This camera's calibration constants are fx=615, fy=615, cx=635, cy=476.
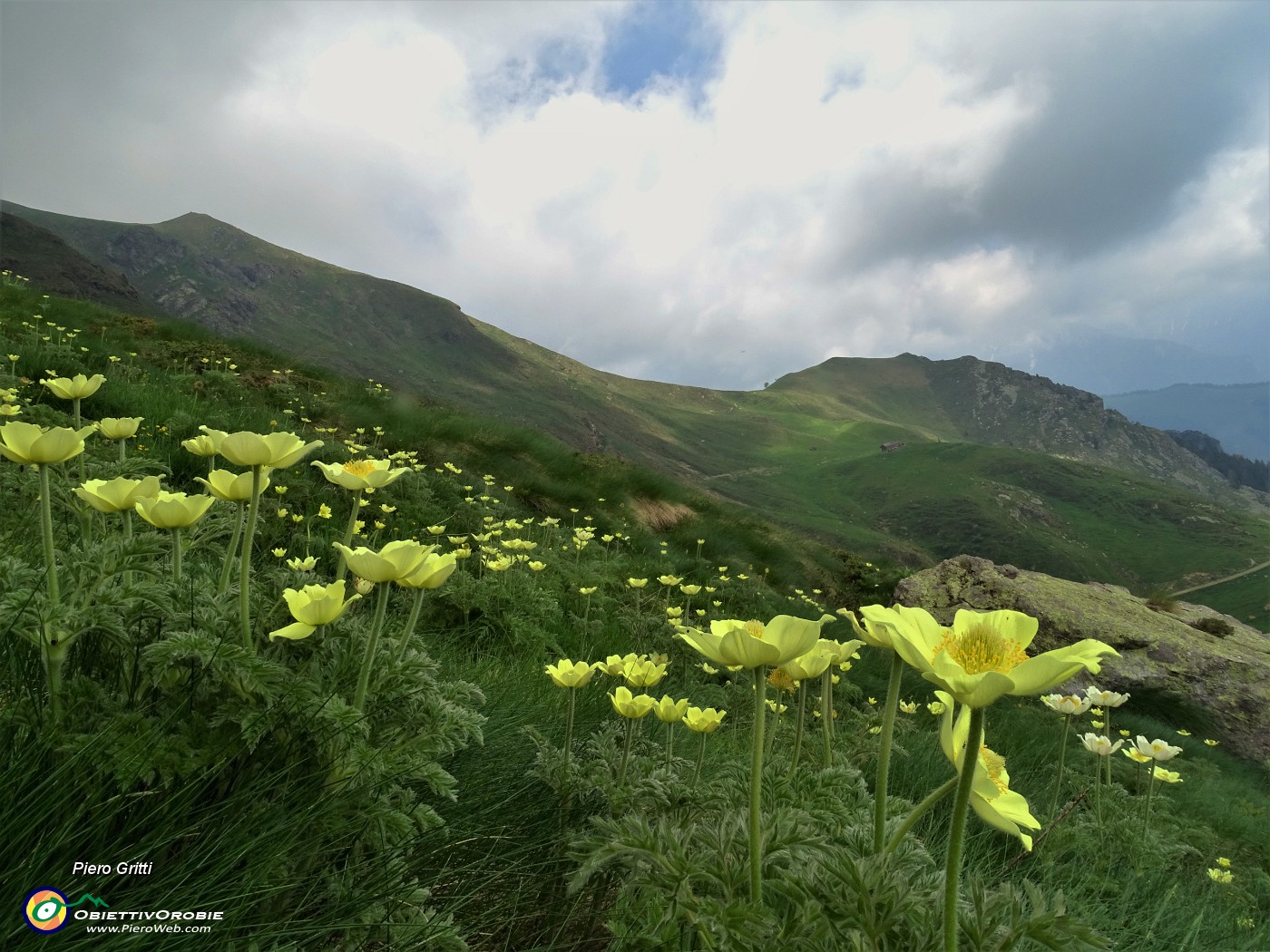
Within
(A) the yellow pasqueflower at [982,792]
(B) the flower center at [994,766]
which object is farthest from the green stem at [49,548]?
(B) the flower center at [994,766]

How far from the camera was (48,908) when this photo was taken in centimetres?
112

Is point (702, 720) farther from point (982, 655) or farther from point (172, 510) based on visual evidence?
point (172, 510)

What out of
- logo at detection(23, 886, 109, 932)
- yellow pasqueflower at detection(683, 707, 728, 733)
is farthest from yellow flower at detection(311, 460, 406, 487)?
yellow pasqueflower at detection(683, 707, 728, 733)

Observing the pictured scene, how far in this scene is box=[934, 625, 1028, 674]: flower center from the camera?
116cm

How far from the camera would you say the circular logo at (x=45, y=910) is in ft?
3.57

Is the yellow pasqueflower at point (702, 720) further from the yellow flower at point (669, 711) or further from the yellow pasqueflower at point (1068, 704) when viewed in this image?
the yellow pasqueflower at point (1068, 704)

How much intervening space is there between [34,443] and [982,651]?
93.2 inches

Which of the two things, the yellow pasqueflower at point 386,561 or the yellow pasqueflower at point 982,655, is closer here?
the yellow pasqueflower at point 982,655

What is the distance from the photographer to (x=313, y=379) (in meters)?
13.2

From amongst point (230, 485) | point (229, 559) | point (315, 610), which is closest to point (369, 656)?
point (315, 610)

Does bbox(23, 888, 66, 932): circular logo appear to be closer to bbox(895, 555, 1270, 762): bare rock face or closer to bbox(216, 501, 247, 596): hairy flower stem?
bbox(216, 501, 247, 596): hairy flower stem

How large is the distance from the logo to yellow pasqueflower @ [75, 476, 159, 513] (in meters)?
0.96

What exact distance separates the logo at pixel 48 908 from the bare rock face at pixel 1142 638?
393 inches

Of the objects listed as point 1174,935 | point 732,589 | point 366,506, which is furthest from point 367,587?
point 732,589
